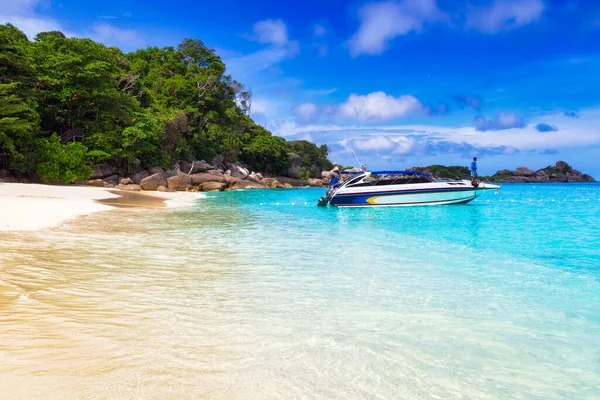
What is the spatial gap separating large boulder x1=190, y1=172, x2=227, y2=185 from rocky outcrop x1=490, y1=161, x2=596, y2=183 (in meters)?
108

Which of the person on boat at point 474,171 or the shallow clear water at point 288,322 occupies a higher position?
the person on boat at point 474,171

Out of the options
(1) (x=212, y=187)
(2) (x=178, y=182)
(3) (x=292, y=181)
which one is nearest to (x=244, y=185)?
(1) (x=212, y=187)

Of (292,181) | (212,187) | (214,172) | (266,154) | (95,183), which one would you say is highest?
(266,154)

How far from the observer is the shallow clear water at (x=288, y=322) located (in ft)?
9.04

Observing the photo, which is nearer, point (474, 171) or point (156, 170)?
point (474, 171)

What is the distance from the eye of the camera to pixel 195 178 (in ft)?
139

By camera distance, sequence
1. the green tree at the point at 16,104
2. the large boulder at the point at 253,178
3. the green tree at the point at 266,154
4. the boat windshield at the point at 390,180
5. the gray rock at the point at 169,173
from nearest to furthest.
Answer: the boat windshield at the point at 390,180, the green tree at the point at 16,104, the gray rock at the point at 169,173, the large boulder at the point at 253,178, the green tree at the point at 266,154

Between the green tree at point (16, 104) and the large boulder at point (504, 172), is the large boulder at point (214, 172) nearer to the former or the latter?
the green tree at point (16, 104)

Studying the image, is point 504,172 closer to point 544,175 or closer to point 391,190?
point 544,175

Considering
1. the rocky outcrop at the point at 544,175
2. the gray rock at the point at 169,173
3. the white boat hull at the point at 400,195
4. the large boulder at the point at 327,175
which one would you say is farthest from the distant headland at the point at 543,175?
the white boat hull at the point at 400,195

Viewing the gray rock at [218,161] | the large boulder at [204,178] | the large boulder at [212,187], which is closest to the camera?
the large boulder at [212,187]

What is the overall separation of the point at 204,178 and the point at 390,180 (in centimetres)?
2570

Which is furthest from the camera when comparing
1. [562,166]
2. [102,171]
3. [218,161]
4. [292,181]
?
[562,166]

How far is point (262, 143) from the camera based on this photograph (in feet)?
197
